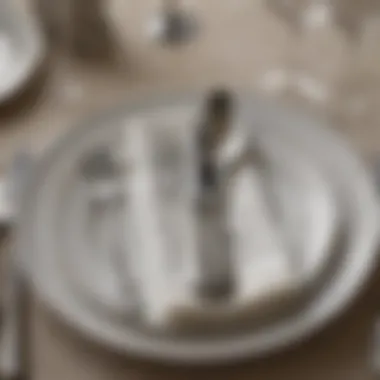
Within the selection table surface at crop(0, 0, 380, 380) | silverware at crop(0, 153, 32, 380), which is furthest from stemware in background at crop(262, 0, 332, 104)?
silverware at crop(0, 153, 32, 380)

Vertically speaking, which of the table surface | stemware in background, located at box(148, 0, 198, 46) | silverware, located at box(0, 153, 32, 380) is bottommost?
silverware, located at box(0, 153, 32, 380)

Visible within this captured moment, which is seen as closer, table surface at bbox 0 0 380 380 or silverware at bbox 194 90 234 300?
silverware at bbox 194 90 234 300

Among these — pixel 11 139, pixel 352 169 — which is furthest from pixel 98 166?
pixel 352 169

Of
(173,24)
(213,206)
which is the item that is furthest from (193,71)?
(213,206)

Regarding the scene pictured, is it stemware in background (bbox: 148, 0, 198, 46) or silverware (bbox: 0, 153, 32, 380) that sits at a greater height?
stemware in background (bbox: 148, 0, 198, 46)

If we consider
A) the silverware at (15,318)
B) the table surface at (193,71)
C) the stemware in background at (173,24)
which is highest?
the stemware in background at (173,24)

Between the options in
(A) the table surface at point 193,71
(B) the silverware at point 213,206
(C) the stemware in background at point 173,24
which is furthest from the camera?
(C) the stemware in background at point 173,24

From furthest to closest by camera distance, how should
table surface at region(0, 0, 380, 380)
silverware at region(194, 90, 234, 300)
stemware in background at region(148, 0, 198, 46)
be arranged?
stemware in background at region(148, 0, 198, 46)
table surface at region(0, 0, 380, 380)
silverware at region(194, 90, 234, 300)

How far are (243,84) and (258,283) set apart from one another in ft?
0.94

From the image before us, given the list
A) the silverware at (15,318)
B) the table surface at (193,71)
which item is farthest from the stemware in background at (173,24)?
the silverware at (15,318)

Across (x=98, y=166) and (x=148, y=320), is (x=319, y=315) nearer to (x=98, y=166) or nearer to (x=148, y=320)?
(x=148, y=320)

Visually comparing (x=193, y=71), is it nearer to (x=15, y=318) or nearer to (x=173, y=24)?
(x=173, y=24)

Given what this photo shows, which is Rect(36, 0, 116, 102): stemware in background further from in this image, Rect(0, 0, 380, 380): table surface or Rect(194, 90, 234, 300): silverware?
Rect(194, 90, 234, 300): silverware

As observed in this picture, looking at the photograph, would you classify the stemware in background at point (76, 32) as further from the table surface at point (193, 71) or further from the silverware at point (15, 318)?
the silverware at point (15, 318)
